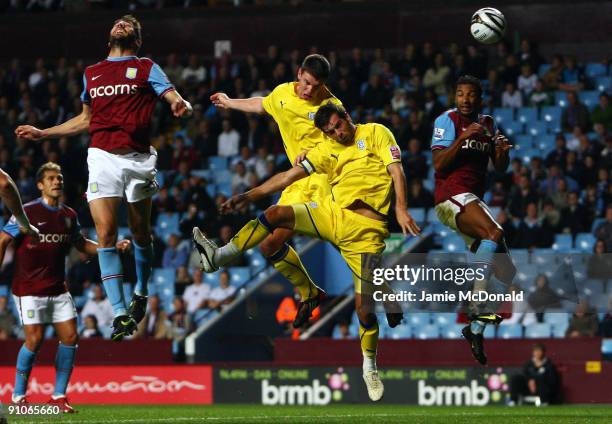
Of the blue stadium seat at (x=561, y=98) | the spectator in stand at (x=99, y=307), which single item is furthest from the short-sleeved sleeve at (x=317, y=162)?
the blue stadium seat at (x=561, y=98)

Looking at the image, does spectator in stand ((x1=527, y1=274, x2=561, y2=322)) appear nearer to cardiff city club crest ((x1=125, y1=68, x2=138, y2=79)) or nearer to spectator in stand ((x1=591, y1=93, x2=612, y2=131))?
spectator in stand ((x1=591, y1=93, x2=612, y2=131))

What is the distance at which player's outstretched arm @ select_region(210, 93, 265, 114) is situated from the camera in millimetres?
13266

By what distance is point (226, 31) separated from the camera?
29.2m

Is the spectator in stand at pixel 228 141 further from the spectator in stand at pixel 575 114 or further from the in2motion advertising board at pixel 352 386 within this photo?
the spectator in stand at pixel 575 114

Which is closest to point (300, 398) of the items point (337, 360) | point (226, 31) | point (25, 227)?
point (337, 360)

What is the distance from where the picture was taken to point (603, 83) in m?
24.3

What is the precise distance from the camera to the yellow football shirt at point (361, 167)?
42.1ft

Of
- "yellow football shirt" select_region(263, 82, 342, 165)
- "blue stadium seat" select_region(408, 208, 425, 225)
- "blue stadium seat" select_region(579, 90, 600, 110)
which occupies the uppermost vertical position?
"blue stadium seat" select_region(579, 90, 600, 110)

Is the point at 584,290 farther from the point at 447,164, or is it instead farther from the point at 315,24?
the point at 315,24

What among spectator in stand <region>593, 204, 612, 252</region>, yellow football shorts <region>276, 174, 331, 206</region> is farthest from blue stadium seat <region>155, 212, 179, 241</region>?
yellow football shorts <region>276, 174, 331, 206</region>

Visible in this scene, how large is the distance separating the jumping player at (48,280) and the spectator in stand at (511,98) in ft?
36.3

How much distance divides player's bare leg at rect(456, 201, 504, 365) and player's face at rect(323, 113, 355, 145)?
1.38 metres

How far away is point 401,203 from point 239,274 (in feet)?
36.2

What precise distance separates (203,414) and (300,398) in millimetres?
3537
